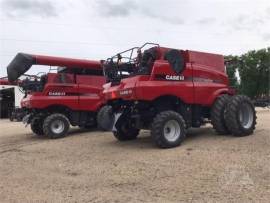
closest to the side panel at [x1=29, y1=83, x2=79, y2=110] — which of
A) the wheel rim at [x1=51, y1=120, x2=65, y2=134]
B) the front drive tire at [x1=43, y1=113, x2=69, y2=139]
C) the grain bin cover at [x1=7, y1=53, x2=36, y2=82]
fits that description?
the front drive tire at [x1=43, y1=113, x2=69, y2=139]

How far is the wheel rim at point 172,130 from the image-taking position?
10891 mm

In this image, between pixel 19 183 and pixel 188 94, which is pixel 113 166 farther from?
pixel 188 94

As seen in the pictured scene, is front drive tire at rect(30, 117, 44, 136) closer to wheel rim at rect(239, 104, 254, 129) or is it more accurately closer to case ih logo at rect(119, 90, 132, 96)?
case ih logo at rect(119, 90, 132, 96)

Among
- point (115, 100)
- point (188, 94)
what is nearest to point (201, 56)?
point (188, 94)

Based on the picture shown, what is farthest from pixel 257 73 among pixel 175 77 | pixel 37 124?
pixel 175 77

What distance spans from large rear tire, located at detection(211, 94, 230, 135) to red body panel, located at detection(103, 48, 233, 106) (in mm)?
208

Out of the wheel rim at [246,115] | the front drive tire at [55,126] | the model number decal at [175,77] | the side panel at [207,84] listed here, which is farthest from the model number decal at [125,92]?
the front drive tire at [55,126]

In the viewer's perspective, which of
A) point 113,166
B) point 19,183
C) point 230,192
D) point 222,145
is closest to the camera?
point 230,192

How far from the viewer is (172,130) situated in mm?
11016

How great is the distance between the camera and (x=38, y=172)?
30.9 ft

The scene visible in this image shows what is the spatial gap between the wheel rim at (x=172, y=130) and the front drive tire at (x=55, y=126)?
5728 millimetres

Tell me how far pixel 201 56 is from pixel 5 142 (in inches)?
301

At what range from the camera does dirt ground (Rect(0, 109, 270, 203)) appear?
702 centimetres

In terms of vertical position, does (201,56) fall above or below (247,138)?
above
